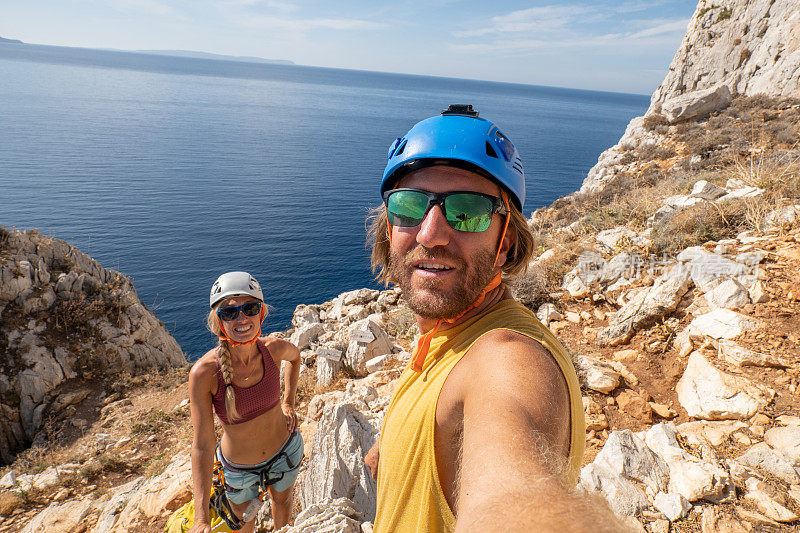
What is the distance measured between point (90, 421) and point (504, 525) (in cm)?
1355

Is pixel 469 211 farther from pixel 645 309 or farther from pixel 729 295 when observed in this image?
pixel 729 295

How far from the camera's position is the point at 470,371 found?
162 centimetres

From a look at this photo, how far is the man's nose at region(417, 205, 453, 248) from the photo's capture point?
2.03 metres

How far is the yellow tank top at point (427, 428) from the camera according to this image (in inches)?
59.6

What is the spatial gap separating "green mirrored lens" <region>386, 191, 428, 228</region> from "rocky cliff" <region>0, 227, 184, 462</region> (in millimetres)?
13440

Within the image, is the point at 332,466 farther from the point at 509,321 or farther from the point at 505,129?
the point at 505,129

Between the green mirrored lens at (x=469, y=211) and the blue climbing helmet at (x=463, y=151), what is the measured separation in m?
0.18

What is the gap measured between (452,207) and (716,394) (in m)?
4.24

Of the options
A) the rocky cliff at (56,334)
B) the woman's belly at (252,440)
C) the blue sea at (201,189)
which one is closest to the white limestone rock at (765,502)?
the woman's belly at (252,440)

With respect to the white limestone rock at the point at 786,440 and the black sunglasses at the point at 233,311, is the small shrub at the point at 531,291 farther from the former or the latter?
the black sunglasses at the point at 233,311

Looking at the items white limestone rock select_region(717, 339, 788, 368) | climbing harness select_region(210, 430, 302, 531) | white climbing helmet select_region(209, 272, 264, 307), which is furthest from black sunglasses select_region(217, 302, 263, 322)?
white limestone rock select_region(717, 339, 788, 368)

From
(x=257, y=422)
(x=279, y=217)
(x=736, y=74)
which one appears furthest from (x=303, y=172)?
(x=257, y=422)

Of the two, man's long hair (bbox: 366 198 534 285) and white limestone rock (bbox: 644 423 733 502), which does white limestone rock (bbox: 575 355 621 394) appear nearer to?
white limestone rock (bbox: 644 423 733 502)

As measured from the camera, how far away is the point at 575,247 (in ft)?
30.7
